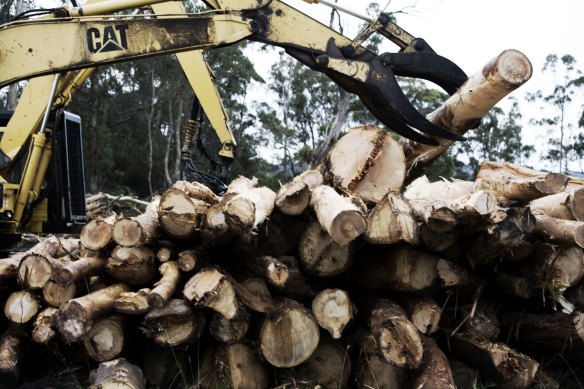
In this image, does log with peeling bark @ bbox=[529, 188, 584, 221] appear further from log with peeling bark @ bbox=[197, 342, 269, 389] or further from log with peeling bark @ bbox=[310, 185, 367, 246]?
log with peeling bark @ bbox=[197, 342, 269, 389]

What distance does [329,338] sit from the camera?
148 inches

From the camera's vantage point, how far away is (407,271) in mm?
3729

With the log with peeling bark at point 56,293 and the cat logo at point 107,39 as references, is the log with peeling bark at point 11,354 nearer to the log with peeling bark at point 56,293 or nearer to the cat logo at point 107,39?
the log with peeling bark at point 56,293

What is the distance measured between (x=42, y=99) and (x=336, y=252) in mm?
4584

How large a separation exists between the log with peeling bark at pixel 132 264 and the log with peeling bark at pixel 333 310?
1001 mm

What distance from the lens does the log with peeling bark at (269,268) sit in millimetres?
3395

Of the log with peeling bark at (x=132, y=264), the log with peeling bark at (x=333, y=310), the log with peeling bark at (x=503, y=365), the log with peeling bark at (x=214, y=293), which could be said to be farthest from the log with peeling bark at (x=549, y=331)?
the log with peeling bark at (x=132, y=264)

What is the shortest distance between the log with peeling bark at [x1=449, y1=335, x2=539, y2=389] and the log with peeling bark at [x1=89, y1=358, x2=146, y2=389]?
Result: 6.01 ft

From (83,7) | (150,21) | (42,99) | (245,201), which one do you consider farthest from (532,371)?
(42,99)

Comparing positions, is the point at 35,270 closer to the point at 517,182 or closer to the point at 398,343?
the point at 398,343

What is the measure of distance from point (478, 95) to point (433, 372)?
2094 millimetres

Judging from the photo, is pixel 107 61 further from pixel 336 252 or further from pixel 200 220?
pixel 336 252

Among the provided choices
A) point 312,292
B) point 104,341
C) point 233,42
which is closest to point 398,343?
point 312,292

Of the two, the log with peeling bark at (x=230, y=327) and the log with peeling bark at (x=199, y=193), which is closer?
the log with peeling bark at (x=230, y=327)
